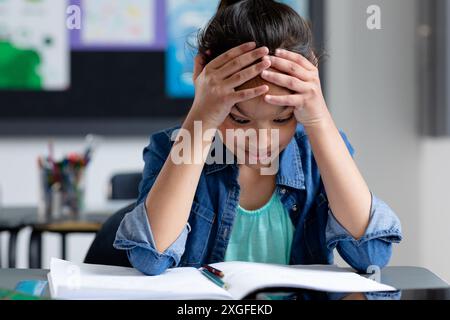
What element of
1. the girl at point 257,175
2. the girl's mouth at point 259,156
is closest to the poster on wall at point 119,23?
the girl at point 257,175

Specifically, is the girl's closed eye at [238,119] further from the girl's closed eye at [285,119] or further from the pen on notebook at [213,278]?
the pen on notebook at [213,278]

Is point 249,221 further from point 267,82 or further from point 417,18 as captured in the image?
point 417,18

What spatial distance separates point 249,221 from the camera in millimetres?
923

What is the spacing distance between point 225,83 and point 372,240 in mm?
234

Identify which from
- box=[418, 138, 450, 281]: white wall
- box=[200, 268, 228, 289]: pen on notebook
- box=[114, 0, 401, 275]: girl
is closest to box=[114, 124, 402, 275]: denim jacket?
box=[114, 0, 401, 275]: girl

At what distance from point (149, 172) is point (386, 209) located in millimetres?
287

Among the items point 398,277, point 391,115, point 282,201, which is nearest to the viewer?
point 398,277

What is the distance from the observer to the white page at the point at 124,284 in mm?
625

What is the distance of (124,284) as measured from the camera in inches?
26.8

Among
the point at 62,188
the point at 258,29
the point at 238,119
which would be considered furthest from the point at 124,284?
the point at 62,188

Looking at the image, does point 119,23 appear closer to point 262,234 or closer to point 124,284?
point 262,234

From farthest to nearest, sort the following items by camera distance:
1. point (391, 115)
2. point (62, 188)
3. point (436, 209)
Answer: point (391, 115)
point (436, 209)
point (62, 188)

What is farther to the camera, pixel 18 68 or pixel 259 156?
pixel 18 68
